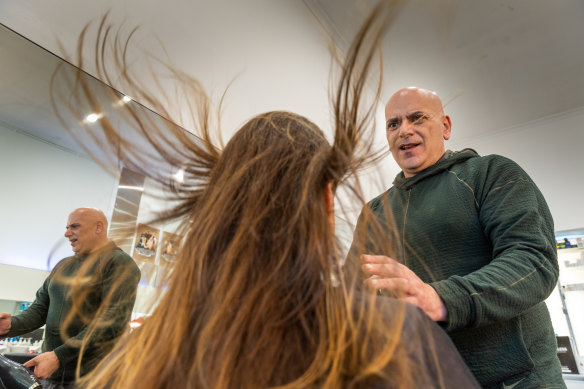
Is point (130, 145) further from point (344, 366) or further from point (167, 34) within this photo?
point (167, 34)

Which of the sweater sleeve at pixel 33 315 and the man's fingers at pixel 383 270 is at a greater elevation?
the man's fingers at pixel 383 270

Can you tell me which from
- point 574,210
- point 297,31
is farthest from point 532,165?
point 297,31

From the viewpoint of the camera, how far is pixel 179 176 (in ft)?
2.18

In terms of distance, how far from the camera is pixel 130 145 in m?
0.66

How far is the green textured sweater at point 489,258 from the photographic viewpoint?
73 centimetres

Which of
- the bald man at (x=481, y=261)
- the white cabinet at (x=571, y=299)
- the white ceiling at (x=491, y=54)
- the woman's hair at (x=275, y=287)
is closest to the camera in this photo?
the woman's hair at (x=275, y=287)

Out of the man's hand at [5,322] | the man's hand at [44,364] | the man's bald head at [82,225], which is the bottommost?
the man's hand at [44,364]

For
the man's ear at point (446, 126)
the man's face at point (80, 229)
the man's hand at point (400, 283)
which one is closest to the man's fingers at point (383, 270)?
the man's hand at point (400, 283)

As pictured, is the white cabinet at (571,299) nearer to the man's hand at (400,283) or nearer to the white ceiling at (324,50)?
the white ceiling at (324,50)

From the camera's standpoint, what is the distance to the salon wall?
11.9 ft

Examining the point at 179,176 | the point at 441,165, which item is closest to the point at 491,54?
the point at 441,165

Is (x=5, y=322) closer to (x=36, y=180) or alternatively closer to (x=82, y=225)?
(x=82, y=225)

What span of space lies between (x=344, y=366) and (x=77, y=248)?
156cm

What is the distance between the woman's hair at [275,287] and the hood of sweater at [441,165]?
0.68m
